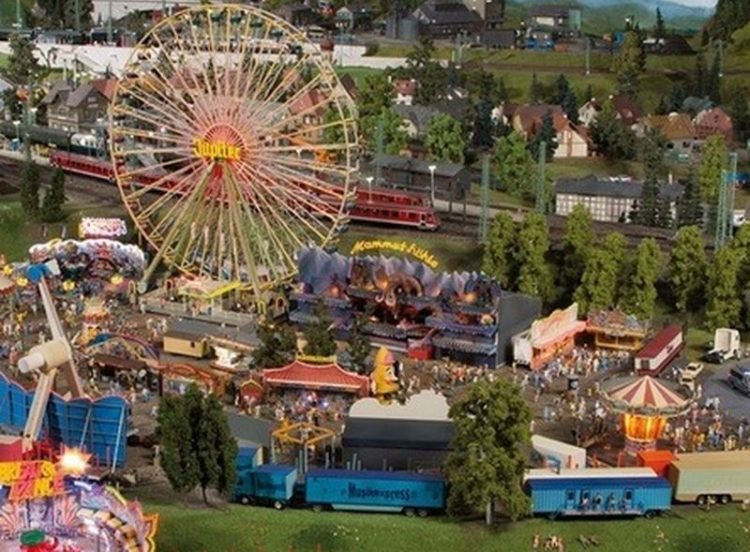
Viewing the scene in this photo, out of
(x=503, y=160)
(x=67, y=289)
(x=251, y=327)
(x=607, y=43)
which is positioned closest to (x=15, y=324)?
(x=67, y=289)

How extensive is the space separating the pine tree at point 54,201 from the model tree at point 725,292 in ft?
129

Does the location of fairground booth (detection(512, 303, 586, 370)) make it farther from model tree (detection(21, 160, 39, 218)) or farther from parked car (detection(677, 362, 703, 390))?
model tree (detection(21, 160, 39, 218))

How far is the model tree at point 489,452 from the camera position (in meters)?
40.4

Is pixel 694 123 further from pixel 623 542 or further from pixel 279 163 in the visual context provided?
pixel 623 542

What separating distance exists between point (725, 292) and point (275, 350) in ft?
71.8

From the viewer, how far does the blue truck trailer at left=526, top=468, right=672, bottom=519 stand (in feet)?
137

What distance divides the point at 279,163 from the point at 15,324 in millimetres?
15220

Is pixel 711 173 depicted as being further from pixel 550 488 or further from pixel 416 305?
pixel 550 488

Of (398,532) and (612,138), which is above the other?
(612,138)

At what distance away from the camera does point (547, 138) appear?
101 metres

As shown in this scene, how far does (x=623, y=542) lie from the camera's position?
4091cm

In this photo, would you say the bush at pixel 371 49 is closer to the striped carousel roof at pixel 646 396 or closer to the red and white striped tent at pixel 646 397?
the red and white striped tent at pixel 646 397

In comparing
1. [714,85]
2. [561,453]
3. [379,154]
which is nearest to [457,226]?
[379,154]

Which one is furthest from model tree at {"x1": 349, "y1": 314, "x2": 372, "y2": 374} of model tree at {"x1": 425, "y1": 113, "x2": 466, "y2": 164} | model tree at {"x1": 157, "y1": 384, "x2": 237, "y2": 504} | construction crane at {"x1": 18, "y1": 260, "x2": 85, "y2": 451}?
model tree at {"x1": 425, "y1": 113, "x2": 466, "y2": 164}
